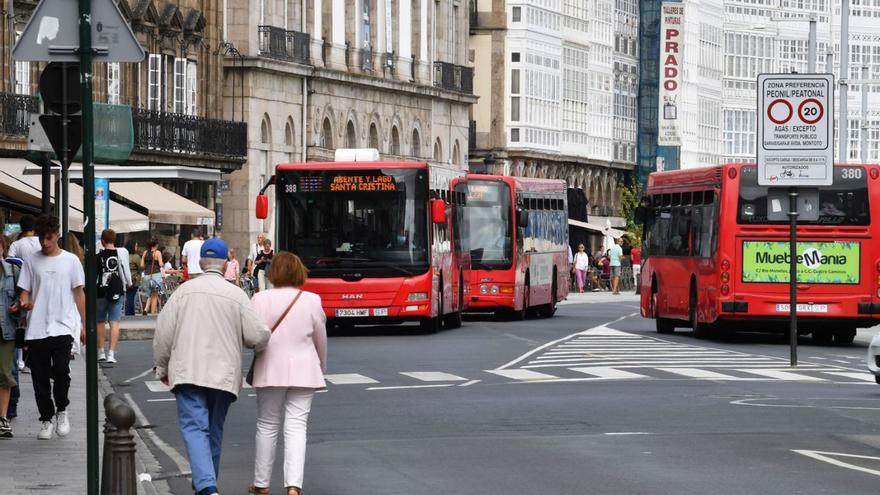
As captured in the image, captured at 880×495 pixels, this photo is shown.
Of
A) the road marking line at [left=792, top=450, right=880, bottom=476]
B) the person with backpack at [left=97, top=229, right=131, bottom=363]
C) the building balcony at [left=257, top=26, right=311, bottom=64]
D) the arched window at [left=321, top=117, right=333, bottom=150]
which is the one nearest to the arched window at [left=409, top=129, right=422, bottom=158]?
the arched window at [left=321, top=117, right=333, bottom=150]

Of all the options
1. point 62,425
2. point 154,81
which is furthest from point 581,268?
point 62,425

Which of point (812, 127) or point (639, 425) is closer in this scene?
point (639, 425)

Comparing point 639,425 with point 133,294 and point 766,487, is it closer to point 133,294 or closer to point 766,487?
point 766,487

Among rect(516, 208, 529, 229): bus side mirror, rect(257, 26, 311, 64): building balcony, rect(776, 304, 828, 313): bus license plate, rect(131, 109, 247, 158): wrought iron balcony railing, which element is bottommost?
rect(776, 304, 828, 313): bus license plate

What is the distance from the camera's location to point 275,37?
247ft

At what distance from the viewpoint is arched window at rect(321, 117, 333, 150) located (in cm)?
8044

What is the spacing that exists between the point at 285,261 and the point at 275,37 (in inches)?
2384

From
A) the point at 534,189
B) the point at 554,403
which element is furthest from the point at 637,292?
the point at 554,403

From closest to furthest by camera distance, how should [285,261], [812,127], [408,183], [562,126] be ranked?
[285,261]
[812,127]
[408,183]
[562,126]

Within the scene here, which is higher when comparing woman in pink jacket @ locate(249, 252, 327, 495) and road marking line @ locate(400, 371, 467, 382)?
woman in pink jacket @ locate(249, 252, 327, 495)

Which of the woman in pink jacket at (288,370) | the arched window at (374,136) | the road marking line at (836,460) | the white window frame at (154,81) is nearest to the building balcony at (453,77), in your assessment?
the arched window at (374,136)

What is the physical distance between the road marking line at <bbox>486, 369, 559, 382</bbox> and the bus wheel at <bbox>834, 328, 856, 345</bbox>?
1162cm

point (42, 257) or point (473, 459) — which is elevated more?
point (42, 257)

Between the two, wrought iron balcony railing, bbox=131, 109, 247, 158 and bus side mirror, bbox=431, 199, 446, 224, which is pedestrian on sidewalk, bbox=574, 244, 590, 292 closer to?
wrought iron balcony railing, bbox=131, 109, 247, 158
